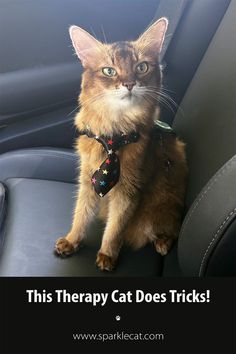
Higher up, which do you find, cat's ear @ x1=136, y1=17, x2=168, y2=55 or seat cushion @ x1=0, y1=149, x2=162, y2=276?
cat's ear @ x1=136, y1=17, x2=168, y2=55

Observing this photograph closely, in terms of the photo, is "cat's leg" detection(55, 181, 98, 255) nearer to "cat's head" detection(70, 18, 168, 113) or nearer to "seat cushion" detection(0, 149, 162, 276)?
"seat cushion" detection(0, 149, 162, 276)

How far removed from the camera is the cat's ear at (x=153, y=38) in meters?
0.74

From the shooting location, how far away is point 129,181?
0.80 metres

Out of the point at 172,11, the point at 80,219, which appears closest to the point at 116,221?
the point at 80,219

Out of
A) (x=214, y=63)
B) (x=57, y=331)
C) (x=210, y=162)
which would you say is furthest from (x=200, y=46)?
Answer: (x=57, y=331)

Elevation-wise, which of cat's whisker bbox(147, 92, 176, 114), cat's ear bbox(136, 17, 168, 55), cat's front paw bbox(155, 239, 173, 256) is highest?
cat's ear bbox(136, 17, 168, 55)

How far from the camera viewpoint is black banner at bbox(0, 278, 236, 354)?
70 cm

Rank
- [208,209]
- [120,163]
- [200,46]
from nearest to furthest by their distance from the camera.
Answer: [208,209] → [120,163] → [200,46]

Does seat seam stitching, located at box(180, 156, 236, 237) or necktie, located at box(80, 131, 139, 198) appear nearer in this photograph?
seat seam stitching, located at box(180, 156, 236, 237)

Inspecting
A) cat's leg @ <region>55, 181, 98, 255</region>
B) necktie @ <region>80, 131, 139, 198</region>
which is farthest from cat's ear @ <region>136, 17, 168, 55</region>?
cat's leg @ <region>55, 181, 98, 255</region>

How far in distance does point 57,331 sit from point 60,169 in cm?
31

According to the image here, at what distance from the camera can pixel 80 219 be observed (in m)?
0.83

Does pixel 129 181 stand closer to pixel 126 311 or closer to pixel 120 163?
pixel 120 163


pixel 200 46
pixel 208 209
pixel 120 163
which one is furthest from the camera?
pixel 200 46
